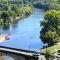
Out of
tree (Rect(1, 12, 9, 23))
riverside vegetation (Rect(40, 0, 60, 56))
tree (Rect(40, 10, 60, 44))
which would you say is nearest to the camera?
riverside vegetation (Rect(40, 0, 60, 56))

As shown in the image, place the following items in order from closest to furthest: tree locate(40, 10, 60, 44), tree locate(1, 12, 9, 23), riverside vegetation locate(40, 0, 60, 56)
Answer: riverside vegetation locate(40, 0, 60, 56) < tree locate(40, 10, 60, 44) < tree locate(1, 12, 9, 23)

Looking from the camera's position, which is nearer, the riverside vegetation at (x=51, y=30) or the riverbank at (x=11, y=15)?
the riverside vegetation at (x=51, y=30)

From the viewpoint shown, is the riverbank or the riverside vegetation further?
the riverbank

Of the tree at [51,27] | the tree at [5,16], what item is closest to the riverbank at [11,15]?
the tree at [5,16]

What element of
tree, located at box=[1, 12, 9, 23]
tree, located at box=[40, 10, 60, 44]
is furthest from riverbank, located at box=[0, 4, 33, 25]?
tree, located at box=[40, 10, 60, 44]

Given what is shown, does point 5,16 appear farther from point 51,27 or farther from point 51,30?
point 51,30

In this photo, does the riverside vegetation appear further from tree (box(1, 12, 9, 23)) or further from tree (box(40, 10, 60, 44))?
tree (box(1, 12, 9, 23))

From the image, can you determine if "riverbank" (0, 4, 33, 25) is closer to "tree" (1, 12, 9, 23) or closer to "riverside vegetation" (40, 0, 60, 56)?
"tree" (1, 12, 9, 23)

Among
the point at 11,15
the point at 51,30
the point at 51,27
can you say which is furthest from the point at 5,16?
the point at 51,30

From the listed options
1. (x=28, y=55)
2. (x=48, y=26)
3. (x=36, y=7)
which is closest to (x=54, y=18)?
(x=48, y=26)

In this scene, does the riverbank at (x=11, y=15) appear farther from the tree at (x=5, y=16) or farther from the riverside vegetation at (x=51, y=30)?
the riverside vegetation at (x=51, y=30)

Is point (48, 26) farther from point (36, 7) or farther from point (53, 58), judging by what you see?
point (36, 7)
